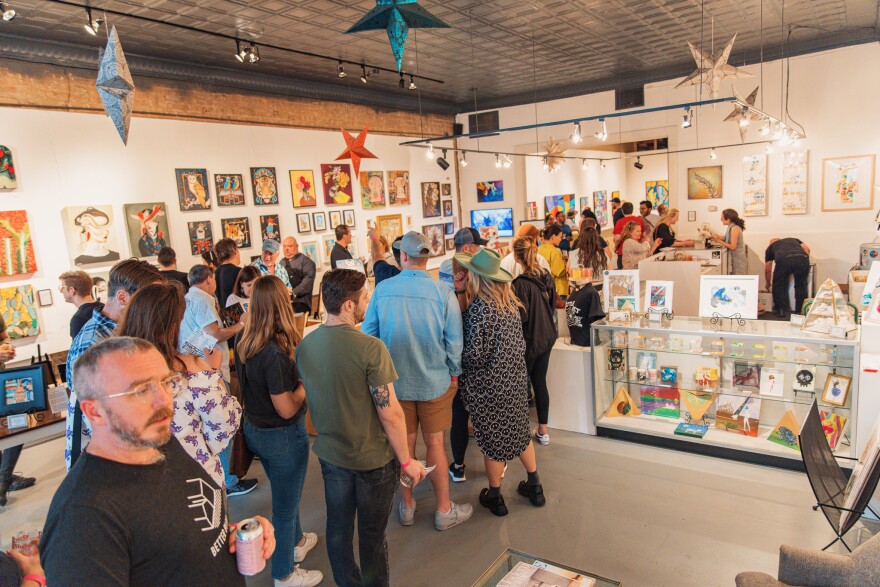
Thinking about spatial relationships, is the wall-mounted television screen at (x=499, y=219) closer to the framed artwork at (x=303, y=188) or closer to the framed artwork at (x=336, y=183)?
the framed artwork at (x=336, y=183)

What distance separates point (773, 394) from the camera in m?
4.12

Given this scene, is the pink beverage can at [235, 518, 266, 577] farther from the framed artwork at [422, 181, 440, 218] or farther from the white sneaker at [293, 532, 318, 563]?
the framed artwork at [422, 181, 440, 218]

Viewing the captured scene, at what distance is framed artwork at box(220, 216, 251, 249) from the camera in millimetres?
7620

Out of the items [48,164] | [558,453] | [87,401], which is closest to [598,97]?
[558,453]

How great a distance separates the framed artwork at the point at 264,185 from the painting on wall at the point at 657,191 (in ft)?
45.4

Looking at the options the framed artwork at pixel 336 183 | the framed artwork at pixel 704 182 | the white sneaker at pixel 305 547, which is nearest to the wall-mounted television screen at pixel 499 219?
the framed artwork at pixel 704 182

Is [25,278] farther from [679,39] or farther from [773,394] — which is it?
[679,39]

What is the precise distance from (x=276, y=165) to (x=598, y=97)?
6.22 metres

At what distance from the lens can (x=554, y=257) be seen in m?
6.04

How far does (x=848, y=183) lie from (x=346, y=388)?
9500 mm

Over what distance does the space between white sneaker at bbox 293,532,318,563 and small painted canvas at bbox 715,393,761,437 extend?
314cm

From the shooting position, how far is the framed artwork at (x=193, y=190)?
7.10 m

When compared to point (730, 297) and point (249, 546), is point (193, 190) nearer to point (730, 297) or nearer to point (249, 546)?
point (730, 297)

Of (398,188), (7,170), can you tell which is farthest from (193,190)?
(398,188)
